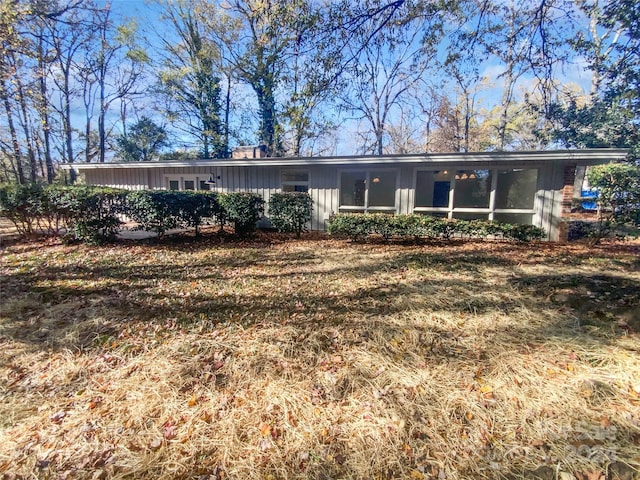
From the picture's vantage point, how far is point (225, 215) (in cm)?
834

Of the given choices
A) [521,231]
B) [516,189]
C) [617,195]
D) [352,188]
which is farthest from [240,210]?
[617,195]

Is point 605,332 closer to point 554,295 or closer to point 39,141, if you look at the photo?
point 554,295

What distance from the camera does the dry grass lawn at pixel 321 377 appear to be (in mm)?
1678

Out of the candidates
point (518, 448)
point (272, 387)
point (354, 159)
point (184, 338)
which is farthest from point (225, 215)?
point (518, 448)

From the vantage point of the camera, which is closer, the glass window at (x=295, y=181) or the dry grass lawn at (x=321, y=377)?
the dry grass lawn at (x=321, y=377)

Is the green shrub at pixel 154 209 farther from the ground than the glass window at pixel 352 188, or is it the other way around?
the glass window at pixel 352 188

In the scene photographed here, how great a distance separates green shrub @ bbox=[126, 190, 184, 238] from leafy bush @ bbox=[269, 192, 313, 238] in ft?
8.36

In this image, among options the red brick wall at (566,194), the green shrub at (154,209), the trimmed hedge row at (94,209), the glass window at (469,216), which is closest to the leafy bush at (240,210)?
the trimmed hedge row at (94,209)

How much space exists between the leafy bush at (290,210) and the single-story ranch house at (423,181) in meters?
1.21

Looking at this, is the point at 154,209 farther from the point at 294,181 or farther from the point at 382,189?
the point at 382,189

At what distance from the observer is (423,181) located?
8.64 m

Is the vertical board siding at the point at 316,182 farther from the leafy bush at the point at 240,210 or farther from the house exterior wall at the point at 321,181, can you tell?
the leafy bush at the point at 240,210

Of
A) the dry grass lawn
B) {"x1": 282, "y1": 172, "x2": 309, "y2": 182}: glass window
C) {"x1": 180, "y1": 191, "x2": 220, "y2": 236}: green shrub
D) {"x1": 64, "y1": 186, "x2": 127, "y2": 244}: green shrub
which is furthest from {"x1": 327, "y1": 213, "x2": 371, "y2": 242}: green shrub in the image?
{"x1": 64, "y1": 186, "x2": 127, "y2": 244}: green shrub

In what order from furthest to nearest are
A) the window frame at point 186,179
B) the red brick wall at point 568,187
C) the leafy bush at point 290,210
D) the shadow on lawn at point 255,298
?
1. the window frame at point 186,179
2. the leafy bush at point 290,210
3. the red brick wall at point 568,187
4. the shadow on lawn at point 255,298
